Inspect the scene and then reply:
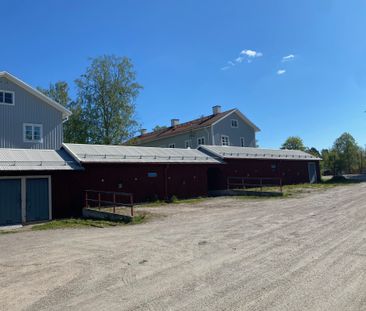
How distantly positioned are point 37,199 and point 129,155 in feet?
20.8

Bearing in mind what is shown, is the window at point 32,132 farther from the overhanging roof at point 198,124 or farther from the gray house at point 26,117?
the overhanging roof at point 198,124

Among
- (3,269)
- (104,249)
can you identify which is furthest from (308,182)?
(3,269)

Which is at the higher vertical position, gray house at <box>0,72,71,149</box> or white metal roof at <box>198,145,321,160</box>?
gray house at <box>0,72,71,149</box>

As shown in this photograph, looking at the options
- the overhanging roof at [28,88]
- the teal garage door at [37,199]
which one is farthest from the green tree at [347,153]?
the teal garage door at [37,199]

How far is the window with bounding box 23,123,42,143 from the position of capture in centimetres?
2372

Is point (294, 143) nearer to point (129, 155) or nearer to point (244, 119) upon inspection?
point (244, 119)

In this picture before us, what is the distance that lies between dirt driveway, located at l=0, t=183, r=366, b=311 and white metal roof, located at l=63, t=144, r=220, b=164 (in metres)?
8.36

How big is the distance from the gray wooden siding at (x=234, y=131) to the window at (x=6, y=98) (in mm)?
20046

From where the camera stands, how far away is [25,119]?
78.2 ft

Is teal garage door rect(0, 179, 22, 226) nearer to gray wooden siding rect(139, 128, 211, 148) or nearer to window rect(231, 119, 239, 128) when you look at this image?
gray wooden siding rect(139, 128, 211, 148)

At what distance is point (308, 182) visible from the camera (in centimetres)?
3631

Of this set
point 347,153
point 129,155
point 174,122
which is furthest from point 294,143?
point 129,155

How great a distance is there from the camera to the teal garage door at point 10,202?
52.1 ft

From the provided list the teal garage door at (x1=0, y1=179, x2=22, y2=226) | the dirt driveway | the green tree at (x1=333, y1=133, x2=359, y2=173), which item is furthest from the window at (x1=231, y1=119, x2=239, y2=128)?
the green tree at (x1=333, y1=133, x2=359, y2=173)
